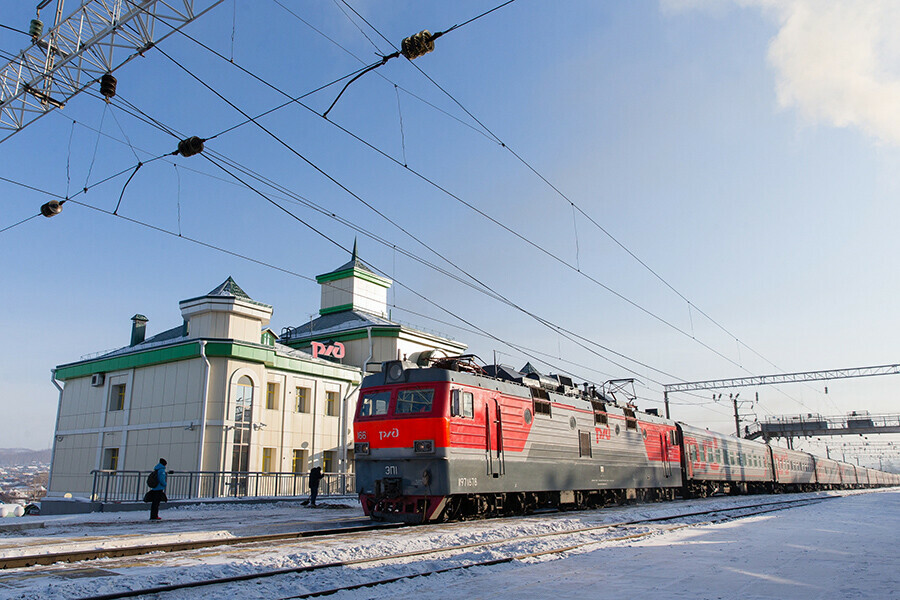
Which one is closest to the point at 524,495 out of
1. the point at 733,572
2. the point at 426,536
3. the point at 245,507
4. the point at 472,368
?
the point at 472,368

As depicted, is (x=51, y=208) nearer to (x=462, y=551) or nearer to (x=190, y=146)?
(x=190, y=146)

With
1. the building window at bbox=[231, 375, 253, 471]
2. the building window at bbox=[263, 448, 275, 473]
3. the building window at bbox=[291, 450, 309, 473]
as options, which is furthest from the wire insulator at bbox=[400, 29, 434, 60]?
the building window at bbox=[291, 450, 309, 473]

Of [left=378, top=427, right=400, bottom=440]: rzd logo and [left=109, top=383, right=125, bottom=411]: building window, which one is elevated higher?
[left=109, top=383, right=125, bottom=411]: building window

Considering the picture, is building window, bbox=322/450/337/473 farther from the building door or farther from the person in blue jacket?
the person in blue jacket

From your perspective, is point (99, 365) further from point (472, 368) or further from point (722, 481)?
point (722, 481)

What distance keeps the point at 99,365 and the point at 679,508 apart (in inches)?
1244

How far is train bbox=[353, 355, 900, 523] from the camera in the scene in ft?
49.0

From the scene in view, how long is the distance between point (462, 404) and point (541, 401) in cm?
401

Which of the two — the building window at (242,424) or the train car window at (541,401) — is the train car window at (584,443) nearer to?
the train car window at (541,401)

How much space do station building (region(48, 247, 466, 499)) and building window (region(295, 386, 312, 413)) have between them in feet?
0.19

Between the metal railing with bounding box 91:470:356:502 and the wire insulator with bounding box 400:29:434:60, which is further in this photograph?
the metal railing with bounding box 91:470:356:502

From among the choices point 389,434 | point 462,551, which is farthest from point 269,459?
point 462,551

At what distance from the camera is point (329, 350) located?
39.8m

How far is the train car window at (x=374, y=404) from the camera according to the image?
1605cm
